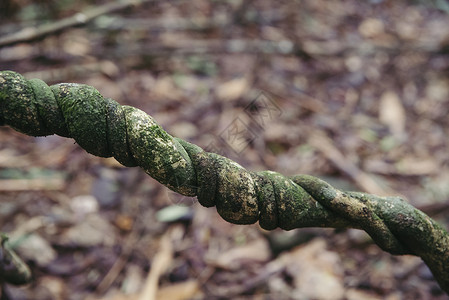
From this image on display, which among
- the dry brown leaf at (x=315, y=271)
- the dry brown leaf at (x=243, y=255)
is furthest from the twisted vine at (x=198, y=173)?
the dry brown leaf at (x=243, y=255)

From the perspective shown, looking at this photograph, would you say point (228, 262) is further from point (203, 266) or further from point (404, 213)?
point (404, 213)

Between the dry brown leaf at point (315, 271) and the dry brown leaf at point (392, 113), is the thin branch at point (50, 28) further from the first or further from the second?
the dry brown leaf at point (392, 113)

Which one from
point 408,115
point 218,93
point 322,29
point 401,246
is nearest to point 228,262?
point 401,246

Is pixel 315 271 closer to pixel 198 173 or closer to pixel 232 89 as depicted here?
pixel 198 173

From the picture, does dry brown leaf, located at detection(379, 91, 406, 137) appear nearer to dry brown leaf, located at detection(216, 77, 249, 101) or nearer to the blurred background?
the blurred background

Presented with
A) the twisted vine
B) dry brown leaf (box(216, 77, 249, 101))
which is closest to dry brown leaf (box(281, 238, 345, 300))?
the twisted vine

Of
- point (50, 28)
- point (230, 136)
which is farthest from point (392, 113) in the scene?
point (50, 28)
